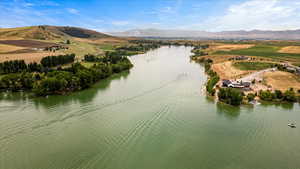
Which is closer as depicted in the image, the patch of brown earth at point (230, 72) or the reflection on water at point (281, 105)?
the reflection on water at point (281, 105)

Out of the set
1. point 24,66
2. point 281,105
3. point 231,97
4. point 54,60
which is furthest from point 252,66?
point 24,66

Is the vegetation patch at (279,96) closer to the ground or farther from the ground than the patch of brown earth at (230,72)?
closer to the ground

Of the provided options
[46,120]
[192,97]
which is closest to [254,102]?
[192,97]

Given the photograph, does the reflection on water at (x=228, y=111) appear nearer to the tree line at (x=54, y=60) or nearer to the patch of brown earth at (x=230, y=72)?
the patch of brown earth at (x=230, y=72)

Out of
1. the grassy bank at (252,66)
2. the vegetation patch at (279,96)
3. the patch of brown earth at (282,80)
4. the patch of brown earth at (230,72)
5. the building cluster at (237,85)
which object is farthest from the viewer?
the grassy bank at (252,66)

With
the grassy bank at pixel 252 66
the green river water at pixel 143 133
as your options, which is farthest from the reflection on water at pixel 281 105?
the grassy bank at pixel 252 66

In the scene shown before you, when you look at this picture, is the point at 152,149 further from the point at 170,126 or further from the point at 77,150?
the point at 77,150

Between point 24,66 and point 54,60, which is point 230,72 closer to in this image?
point 54,60

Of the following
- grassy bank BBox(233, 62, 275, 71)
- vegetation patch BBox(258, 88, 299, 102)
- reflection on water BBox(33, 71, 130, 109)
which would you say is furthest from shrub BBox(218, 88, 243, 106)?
grassy bank BBox(233, 62, 275, 71)
